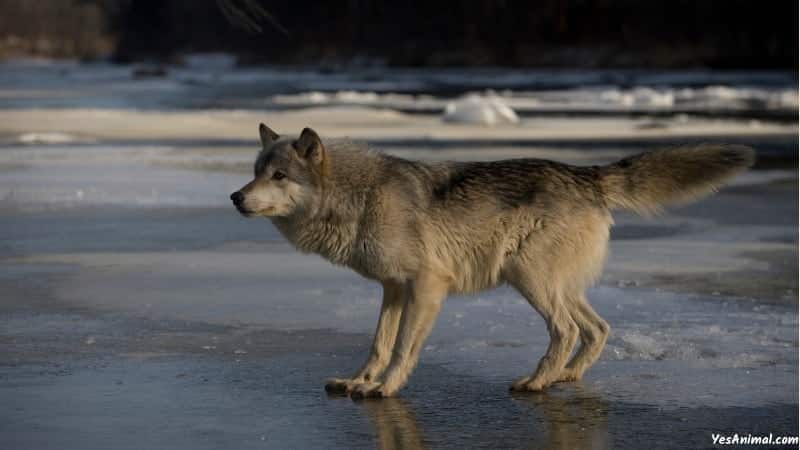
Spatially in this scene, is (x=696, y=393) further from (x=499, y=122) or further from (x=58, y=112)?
(x=58, y=112)

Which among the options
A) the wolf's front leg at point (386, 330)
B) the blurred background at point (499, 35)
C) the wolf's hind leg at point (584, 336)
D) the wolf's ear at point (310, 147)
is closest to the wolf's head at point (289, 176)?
the wolf's ear at point (310, 147)

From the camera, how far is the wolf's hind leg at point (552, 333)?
25.8 feet

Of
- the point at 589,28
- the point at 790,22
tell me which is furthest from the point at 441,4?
the point at 790,22

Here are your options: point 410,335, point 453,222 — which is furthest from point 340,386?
point 453,222

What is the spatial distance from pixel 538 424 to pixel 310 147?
1907 mm

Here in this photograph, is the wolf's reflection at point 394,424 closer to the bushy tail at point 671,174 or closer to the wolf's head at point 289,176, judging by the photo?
the wolf's head at point 289,176

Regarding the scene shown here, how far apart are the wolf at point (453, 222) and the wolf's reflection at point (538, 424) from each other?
0.74 feet

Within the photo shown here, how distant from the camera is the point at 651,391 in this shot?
7.77 metres

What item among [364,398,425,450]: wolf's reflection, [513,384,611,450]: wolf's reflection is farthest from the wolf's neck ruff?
[513,384,611,450]: wolf's reflection

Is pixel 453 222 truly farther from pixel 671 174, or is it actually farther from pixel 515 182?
pixel 671 174

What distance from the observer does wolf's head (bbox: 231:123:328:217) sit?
7.72 meters

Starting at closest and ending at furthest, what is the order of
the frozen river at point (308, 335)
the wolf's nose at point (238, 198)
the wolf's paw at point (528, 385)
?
1. the frozen river at point (308, 335)
2. the wolf's nose at point (238, 198)
3. the wolf's paw at point (528, 385)

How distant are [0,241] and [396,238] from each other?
744 cm

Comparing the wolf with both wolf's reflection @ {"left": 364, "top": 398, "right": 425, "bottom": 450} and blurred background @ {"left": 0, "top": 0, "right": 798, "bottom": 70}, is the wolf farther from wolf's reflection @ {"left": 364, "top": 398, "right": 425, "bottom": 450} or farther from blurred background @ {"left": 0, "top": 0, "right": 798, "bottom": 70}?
blurred background @ {"left": 0, "top": 0, "right": 798, "bottom": 70}
